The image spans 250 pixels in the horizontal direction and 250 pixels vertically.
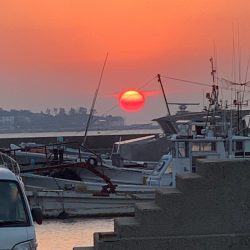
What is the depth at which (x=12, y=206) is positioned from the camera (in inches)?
339

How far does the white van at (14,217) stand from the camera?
792 centimetres

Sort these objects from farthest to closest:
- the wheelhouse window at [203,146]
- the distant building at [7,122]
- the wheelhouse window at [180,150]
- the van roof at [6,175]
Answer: the distant building at [7,122] < the wheelhouse window at [180,150] < the wheelhouse window at [203,146] < the van roof at [6,175]

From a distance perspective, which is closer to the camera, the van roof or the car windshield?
the car windshield

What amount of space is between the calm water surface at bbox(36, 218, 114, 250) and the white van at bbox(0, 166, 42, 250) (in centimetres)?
913

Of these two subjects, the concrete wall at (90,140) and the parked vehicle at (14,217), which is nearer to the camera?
the parked vehicle at (14,217)

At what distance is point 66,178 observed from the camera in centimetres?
2639

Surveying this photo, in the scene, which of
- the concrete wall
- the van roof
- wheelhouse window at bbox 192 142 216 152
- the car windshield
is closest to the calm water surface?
wheelhouse window at bbox 192 142 216 152

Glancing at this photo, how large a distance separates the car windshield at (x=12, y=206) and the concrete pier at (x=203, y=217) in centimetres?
125

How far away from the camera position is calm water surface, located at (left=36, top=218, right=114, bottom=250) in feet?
60.7

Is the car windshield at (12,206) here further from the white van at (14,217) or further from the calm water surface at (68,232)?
the calm water surface at (68,232)

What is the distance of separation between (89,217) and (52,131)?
82.8m

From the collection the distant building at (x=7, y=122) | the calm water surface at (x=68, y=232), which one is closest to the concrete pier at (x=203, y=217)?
the calm water surface at (x=68, y=232)

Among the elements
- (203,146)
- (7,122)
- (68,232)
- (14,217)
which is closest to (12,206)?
(14,217)

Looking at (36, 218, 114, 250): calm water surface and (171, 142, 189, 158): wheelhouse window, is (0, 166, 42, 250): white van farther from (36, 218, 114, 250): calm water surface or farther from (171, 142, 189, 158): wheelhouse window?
(171, 142, 189, 158): wheelhouse window
